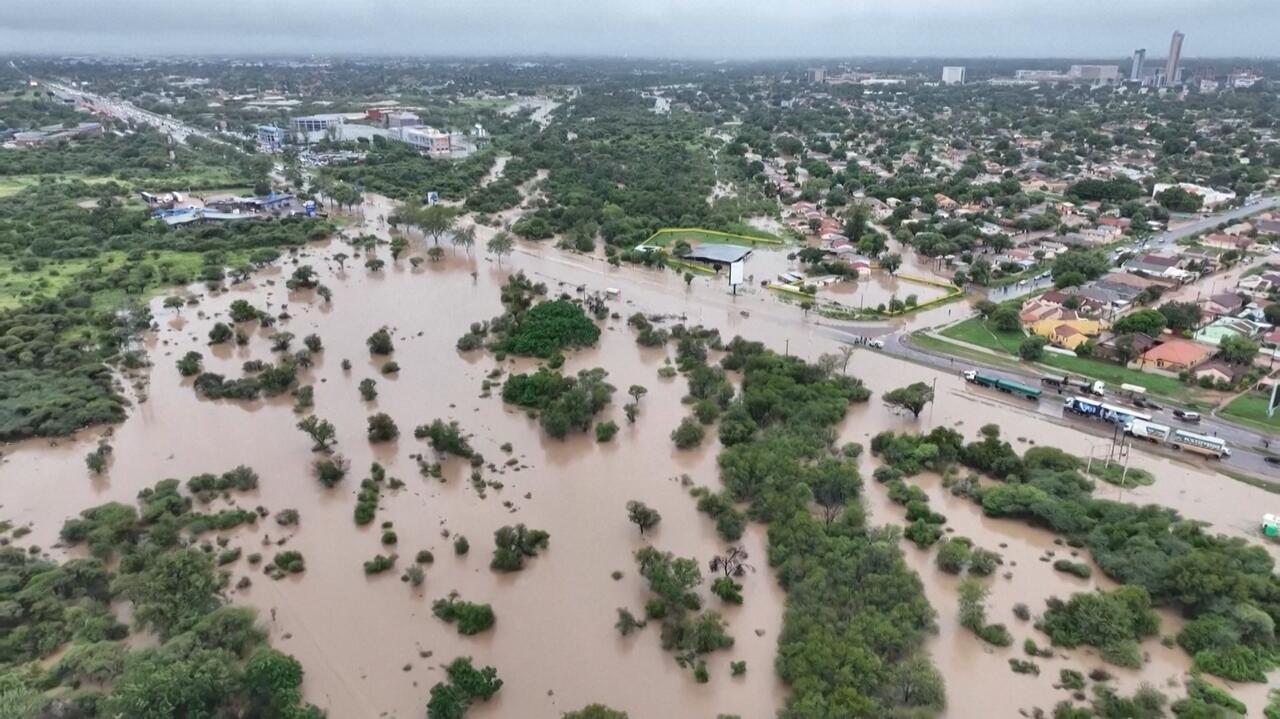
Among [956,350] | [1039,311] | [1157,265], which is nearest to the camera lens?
[956,350]

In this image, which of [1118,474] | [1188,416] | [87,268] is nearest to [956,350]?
[1188,416]

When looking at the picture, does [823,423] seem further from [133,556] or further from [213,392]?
[213,392]

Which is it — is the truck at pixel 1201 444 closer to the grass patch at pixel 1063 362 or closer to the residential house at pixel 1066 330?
the grass patch at pixel 1063 362

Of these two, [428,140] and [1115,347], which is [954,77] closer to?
[428,140]

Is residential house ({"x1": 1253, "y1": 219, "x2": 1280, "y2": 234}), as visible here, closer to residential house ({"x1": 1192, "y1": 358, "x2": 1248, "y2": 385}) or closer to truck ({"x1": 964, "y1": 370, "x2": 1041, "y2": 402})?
residential house ({"x1": 1192, "y1": 358, "x2": 1248, "y2": 385})

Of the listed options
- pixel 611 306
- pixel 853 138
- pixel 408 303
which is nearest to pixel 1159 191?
pixel 853 138

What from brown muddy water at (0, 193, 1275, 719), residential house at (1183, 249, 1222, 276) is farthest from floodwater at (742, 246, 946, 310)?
residential house at (1183, 249, 1222, 276)
